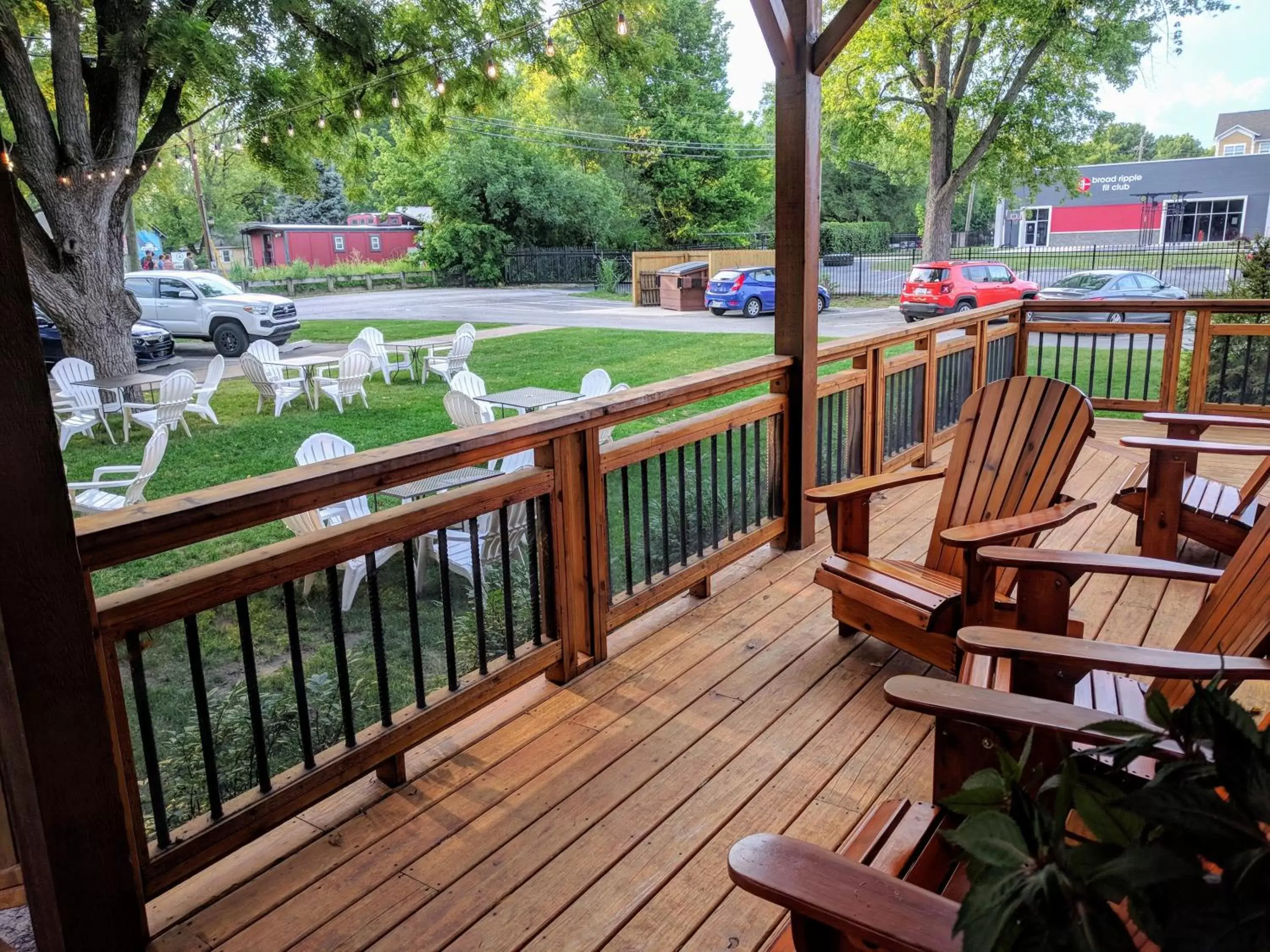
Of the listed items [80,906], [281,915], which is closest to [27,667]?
[80,906]

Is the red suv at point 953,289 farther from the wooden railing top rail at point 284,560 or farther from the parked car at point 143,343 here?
the wooden railing top rail at point 284,560

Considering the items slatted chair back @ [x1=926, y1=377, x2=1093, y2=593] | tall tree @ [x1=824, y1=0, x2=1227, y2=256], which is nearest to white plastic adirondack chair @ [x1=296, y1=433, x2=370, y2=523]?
slatted chair back @ [x1=926, y1=377, x2=1093, y2=593]

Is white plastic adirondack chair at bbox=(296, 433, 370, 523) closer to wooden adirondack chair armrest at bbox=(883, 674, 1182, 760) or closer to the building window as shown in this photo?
wooden adirondack chair armrest at bbox=(883, 674, 1182, 760)

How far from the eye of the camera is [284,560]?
189 cm

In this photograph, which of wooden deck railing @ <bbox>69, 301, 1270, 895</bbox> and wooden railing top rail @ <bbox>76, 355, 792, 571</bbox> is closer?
wooden railing top rail @ <bbox>76, 355, 792, 571</bbox>

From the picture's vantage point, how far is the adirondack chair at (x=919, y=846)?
942 mm

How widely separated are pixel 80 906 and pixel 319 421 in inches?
348

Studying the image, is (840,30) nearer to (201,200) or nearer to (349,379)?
(349,379)

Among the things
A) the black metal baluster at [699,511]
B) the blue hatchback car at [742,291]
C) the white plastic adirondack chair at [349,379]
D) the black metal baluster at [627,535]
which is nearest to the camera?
the black metal baluster at [627,535]

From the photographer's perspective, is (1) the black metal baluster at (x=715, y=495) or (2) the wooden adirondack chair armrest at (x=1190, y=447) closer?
(2) the wooden adirondack chair armrest at (x=1190, y=447)

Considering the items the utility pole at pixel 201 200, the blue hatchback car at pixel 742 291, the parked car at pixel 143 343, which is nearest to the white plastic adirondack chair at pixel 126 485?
the parked car at pixel 143 343

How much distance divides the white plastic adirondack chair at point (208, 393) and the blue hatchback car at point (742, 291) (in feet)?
32.4

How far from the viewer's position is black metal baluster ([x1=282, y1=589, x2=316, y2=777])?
184 cm

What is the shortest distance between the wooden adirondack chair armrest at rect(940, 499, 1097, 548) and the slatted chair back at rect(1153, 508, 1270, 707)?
1.49 feet
